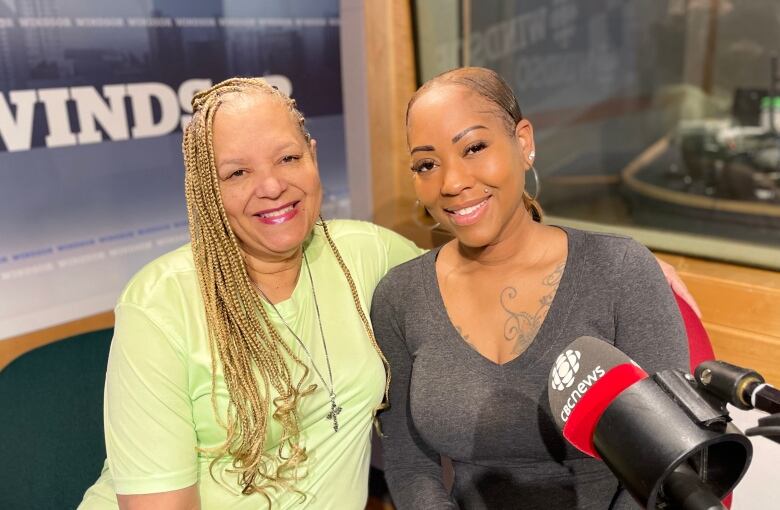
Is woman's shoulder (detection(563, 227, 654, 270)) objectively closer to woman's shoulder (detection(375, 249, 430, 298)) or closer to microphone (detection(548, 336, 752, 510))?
woman's shoulder (detection(375, 249, 430, 298))

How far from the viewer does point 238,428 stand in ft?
4.32

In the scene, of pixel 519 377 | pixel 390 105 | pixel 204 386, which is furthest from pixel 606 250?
pixel 390 105

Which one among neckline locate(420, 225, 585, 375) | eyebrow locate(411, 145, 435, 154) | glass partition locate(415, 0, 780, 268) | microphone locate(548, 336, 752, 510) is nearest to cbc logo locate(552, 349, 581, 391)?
microphone locate(548, 336, 752, 510)

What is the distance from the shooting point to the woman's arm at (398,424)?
4.98ft

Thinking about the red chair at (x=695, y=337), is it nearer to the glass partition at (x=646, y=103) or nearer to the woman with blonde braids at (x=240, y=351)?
the glass partition at (x=646, y=103)

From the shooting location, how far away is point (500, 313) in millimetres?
1407

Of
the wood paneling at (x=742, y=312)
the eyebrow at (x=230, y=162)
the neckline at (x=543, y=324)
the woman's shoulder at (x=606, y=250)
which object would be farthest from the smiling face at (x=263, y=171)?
the wood paneling at (x=742, y=312)

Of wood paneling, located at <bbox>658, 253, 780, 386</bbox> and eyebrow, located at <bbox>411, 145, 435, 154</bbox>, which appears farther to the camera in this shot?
wood paneling, located at <bbox>658, 253, 780, 386</bbox>

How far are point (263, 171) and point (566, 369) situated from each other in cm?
71

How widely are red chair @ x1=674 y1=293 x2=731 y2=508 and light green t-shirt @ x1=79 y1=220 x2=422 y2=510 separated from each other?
69cm

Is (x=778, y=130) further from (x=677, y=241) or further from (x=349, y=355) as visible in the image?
(x=349, y=355)

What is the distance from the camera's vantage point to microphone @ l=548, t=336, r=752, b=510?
635mm

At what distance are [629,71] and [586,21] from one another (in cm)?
182

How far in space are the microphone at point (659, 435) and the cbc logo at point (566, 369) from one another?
4cm
